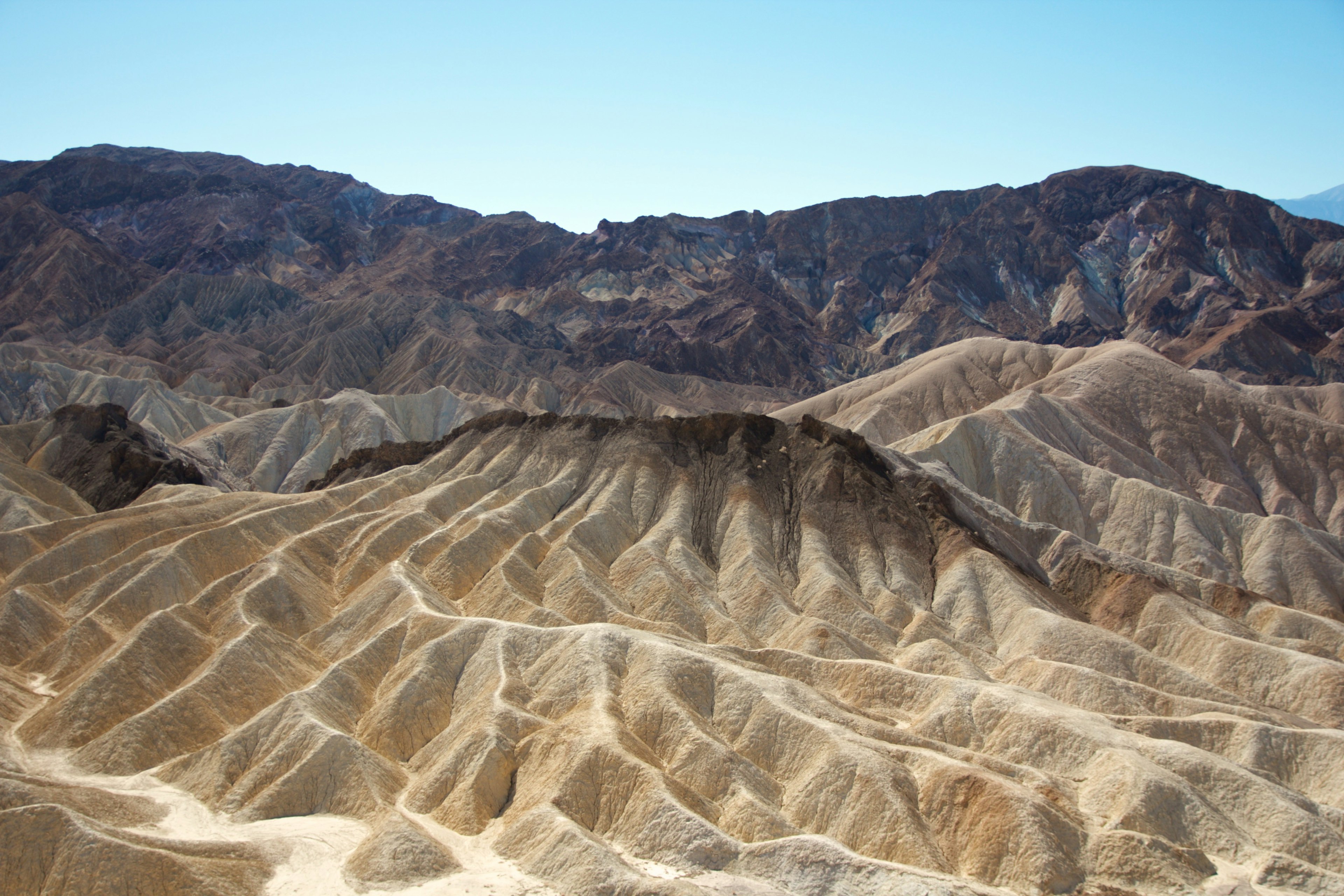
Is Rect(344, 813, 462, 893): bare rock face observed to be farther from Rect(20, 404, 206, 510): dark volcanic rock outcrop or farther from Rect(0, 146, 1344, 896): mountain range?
Rect(20, 404, 206, 510): dark volcanic rock outcrop

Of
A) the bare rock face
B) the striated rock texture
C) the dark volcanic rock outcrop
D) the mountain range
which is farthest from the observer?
the dark volcanic rock outcrop

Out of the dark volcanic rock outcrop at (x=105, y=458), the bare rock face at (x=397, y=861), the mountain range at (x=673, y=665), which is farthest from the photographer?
the dark volcanic rock outcrop at (x=105, y=458)

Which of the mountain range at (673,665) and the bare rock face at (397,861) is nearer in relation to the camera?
the bare rock face at (397,861)

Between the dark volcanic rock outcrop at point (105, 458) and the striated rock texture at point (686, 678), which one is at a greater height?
the dark volcanic rock outcrop at point (105, 458)

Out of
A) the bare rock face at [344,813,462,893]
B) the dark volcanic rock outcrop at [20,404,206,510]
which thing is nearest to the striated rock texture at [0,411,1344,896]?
the bare rock face at [344,813,462,893]

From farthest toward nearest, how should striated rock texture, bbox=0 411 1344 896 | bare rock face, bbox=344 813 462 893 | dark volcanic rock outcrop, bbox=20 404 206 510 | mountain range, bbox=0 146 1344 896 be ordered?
1. dark volcanic rock outcrop, bbox=20 404 206 510
2. striated rock texture, bbox=0 411 1344 896
3. mountain range, bbox=0 146 1344 896
4. bare rock face, bbox=344 813 462 893

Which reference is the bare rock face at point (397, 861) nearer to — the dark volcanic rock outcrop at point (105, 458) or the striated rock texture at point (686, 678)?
the striated rock texture at point (686, 678)

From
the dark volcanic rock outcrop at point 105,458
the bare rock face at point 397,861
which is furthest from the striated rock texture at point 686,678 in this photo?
the dark volcanic rock outcrop at point 105,458

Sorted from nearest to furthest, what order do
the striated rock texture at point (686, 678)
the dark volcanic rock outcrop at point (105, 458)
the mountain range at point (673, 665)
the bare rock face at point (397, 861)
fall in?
the bare rock face at point (397, 861) < the mountain range at point (673, 665) < the striated rock texture at point (686, 678) < the dark volcanic rock outcrop at point (105, 458)

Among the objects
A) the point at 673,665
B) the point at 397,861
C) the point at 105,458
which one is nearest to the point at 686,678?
the point at 673,665
